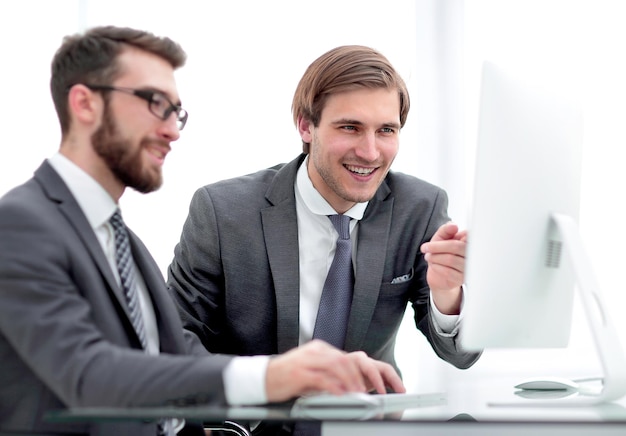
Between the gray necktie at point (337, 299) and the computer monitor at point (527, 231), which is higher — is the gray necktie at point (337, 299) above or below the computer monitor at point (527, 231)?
below

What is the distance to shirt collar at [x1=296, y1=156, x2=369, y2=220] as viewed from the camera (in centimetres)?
254

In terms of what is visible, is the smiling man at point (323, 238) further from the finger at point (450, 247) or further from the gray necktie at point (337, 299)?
the finger at point (450, 247)

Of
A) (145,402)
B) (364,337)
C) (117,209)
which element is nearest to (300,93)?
(364,337)

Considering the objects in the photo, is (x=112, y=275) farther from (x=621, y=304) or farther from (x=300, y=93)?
(x=621, y=304)

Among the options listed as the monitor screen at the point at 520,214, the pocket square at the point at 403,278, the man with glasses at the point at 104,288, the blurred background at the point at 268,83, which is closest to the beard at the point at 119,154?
the man with glasses at the point at 104,288

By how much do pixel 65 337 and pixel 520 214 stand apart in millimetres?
851

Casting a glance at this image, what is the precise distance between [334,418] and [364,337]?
1.23 meters

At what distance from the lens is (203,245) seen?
8.02 feet

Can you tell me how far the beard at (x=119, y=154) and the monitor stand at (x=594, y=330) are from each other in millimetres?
854

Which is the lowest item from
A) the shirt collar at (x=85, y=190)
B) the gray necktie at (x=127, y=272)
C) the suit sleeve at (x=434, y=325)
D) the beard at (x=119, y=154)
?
the suit sleeve at (x=434, y=325)

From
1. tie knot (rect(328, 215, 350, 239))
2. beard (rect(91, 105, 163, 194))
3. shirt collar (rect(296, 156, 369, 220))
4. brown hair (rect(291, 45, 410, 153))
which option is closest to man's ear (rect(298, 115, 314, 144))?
brown hair (rect(291, 45, 410, 153))

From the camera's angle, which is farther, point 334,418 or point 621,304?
point 621,304

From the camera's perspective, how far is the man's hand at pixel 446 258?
6.43 ft

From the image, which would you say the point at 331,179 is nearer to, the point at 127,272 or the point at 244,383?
the point at 127,272
